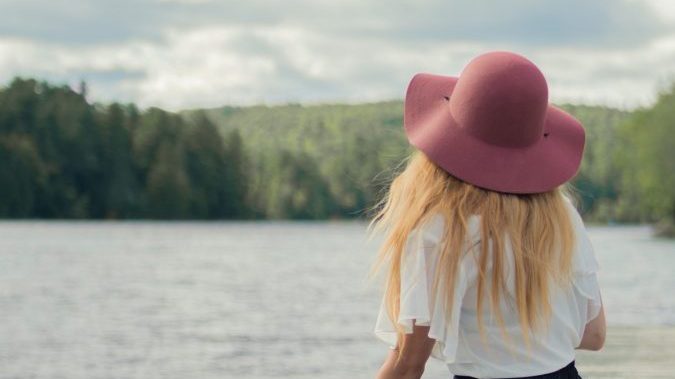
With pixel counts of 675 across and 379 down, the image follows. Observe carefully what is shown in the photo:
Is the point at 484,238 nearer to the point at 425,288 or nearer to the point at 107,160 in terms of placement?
the point at 425,288

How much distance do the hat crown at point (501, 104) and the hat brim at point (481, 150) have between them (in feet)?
0.06

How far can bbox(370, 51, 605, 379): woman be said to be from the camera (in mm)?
2193

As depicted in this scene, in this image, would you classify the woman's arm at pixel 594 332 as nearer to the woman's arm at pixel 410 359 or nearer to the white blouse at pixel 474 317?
the white blouse at pixel 474 317

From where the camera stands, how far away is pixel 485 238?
221 cm

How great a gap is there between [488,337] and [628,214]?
155m

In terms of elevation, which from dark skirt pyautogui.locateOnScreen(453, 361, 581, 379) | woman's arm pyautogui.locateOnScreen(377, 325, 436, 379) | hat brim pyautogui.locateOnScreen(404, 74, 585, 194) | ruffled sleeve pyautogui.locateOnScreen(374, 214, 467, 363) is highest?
hat brim pyautogui.locateOnScreen(404, 74, 585, 194)

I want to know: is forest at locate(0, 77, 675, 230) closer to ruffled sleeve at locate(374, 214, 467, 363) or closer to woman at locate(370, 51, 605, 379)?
woman at locate(370, 51, 605, 379)

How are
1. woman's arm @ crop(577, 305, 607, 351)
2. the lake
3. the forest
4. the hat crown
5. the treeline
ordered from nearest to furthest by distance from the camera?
the hat crown, woman's arm @ crop(577, 305, 607, 351), the lake, the forest, the treeline

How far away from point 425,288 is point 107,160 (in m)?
110

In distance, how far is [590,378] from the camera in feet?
31.2

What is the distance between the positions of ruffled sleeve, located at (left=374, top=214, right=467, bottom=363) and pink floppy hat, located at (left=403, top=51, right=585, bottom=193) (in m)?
0.14

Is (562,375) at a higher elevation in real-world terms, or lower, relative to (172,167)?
higher

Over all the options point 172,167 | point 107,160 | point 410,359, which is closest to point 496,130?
point 410,359

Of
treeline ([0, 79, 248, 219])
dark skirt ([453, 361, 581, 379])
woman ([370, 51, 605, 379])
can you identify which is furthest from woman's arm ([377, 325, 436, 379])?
treeline ([0, 79, 248, 219])
